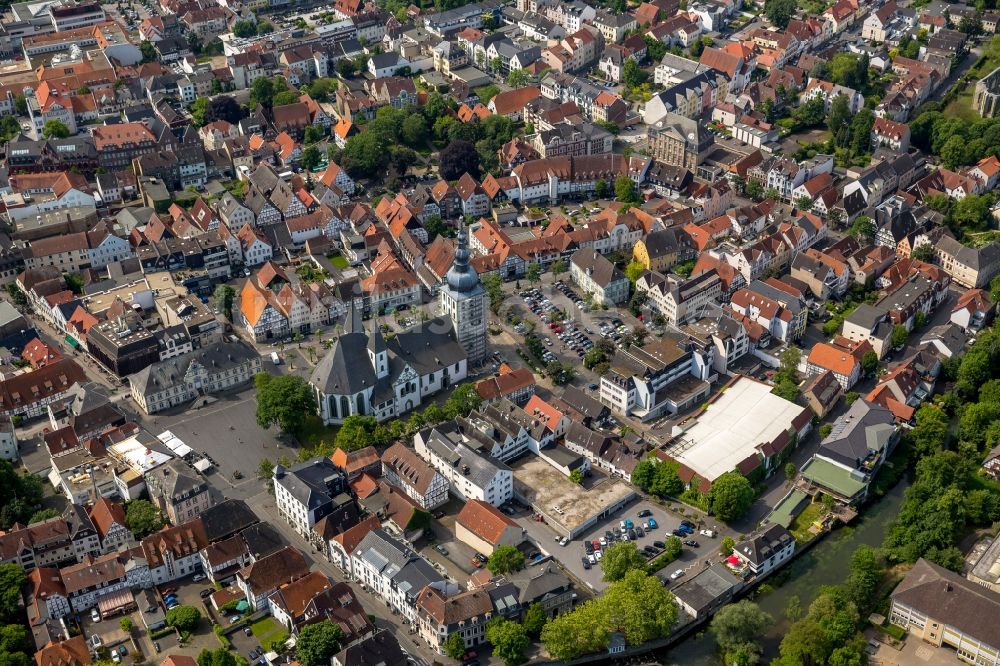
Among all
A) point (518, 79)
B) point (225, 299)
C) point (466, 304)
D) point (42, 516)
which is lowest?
point (42, 516)

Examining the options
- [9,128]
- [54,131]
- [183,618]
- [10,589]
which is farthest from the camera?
[9,128]

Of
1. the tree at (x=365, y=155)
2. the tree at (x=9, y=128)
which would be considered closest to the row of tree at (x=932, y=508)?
the tree at (x=365, y=155)

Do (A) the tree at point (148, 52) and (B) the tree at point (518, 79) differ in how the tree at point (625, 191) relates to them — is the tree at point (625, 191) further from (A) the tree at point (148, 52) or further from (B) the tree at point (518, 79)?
(A) the tree at point (148, 52)

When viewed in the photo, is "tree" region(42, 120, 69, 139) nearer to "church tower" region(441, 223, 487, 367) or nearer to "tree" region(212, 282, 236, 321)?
"tree" region(212, 282, 236, 321)

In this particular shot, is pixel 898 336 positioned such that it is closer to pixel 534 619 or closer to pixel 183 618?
pixel 534 619

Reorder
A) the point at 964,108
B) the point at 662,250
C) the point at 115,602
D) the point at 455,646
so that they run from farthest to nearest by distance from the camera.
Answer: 1. the point at 964,108
2. the point at 662,250
3. the point at 115,602
4. the point at 455,646

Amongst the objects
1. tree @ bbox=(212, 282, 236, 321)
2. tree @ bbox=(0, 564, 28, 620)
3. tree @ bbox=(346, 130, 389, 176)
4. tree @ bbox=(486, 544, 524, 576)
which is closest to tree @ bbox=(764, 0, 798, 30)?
tree @ bbox=(346, 130, 389, 176)

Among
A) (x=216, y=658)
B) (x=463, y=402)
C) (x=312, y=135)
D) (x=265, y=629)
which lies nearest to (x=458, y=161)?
(x=312, y=135)
